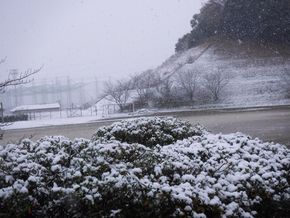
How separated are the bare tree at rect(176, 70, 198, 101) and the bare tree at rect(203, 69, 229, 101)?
127 centimetres

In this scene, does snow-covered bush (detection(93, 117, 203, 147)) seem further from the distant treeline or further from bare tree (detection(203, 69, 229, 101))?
the distant treeline

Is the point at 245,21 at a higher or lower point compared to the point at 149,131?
higher

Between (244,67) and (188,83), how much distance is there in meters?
9.47

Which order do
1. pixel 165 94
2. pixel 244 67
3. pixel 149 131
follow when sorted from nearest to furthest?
pixel 149 131 < pixel 165 94 < pixel 244 67

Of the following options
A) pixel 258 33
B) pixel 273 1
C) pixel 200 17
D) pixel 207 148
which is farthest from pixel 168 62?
pixel 207 148

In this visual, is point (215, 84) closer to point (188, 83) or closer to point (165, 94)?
point (188, 83)

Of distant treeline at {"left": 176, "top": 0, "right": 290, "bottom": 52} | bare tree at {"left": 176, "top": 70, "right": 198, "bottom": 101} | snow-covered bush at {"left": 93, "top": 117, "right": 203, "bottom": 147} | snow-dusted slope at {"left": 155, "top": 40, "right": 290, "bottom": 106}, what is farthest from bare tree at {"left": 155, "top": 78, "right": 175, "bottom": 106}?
snow-covered bush at {"left": 93, "top": 117, "right": 203, "bottom": 147}

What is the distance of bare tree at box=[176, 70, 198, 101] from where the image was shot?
3239 centimetres

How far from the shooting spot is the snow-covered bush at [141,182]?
3578 millimetres

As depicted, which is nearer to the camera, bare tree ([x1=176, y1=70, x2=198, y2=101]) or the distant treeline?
bare tree ([x1=176, y1=70, x2=198, y2=101])

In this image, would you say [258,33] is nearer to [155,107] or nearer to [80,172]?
[155,107]

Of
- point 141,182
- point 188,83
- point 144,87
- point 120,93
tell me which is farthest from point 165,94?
point 141,182

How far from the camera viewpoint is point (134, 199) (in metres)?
3.67

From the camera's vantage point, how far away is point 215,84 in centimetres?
3250
